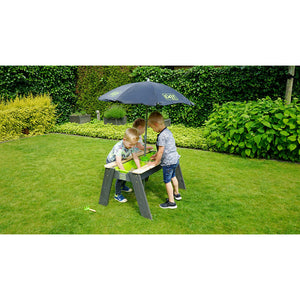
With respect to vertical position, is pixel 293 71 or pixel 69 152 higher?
pixel 293 71

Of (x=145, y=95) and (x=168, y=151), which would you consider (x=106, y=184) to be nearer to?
(x=168, y=151)

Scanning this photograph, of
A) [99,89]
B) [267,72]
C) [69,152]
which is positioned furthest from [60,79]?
[267,72]

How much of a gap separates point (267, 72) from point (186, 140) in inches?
176

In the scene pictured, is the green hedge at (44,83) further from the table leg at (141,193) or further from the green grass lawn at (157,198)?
the table leg at (141,193)

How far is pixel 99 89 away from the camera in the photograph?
45.4 feet

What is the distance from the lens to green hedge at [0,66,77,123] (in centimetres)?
1091

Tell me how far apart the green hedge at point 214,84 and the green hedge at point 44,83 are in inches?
157

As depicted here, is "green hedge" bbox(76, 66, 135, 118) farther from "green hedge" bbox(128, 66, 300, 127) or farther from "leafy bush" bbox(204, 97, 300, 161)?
"leafy bush" bbox(204, 97, 300, 161)

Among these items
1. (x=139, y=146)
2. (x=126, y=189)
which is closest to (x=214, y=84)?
(x=139, y=146)

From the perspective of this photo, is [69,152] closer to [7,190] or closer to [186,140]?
[7,190]

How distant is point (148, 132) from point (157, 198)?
5801 mm

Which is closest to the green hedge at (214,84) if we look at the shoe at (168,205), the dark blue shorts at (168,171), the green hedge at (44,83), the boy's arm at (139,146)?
the green hedge at (44,83)

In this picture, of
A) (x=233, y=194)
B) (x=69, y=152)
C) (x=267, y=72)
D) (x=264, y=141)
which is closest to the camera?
(x=233, y=194)

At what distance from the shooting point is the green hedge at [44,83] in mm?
10906
